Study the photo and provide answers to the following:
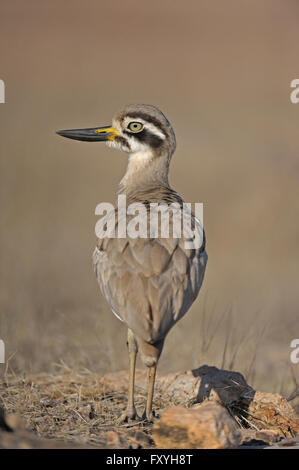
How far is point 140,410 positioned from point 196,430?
5.10 feet

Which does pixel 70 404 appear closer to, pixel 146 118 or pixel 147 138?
pixel 147 138

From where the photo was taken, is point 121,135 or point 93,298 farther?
point 93,298

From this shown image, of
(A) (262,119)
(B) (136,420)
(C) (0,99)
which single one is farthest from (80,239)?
(B) (136,420)

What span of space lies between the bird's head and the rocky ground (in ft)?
6.40

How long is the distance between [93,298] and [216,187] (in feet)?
17.3

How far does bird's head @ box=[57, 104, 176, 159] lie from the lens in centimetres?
595

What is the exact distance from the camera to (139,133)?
6.00 metres

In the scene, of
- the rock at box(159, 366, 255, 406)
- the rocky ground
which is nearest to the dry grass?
the rocky ground

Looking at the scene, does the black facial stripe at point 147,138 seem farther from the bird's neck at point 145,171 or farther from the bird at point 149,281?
the bird at point 149,281

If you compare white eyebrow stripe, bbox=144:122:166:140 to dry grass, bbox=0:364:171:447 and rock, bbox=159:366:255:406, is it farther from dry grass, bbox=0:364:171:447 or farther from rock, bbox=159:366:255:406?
dry grass, bbox=0:364:171:447

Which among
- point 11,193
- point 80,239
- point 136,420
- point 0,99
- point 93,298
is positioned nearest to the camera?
point 136,420

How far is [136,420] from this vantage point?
4.95 metres

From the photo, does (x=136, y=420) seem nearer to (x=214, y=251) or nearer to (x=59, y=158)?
(x=214, y=251)
